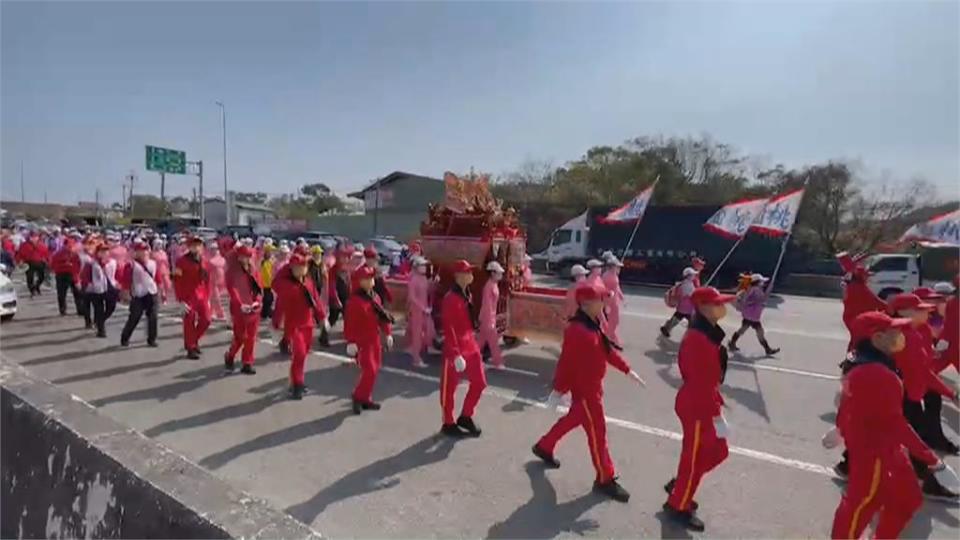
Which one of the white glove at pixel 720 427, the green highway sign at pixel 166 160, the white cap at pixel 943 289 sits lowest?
the white glove at pixel 720 427

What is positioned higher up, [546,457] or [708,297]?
[708,297]

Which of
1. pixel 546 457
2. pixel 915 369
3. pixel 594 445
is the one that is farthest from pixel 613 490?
pixel 915 369

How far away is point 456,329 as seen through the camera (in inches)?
216

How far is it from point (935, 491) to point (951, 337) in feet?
8.43

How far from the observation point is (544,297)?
8539 millimetres

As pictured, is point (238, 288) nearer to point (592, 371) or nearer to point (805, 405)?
point (592, 371)

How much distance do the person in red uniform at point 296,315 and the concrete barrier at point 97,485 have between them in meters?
3.56

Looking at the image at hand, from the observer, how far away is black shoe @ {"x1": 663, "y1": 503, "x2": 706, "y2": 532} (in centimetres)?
383

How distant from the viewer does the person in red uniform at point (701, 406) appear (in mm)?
3752

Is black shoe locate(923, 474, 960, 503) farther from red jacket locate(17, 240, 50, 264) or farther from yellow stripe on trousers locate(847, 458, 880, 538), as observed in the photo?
red jacket locate(17, 240, 50, 264)

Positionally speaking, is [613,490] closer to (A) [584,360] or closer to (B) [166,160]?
(A) [584,360]

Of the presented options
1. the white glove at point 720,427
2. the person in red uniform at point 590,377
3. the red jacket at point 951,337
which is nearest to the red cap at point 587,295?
the person in red uniform at point 590,377

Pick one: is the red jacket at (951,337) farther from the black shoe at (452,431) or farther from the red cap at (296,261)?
the red cap at (296,261)

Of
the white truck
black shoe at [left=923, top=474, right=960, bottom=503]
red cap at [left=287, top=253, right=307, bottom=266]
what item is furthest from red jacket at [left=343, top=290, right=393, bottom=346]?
the white truck
